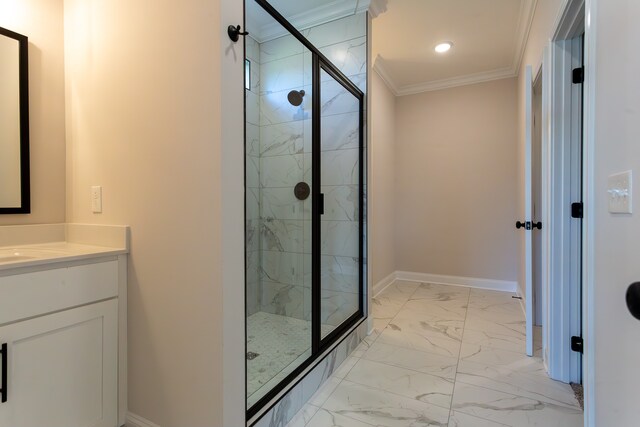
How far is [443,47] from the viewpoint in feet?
10.00

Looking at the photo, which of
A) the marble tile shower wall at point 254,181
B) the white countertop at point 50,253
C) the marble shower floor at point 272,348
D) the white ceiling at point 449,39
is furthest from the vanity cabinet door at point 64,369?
the white ceiling at point 449,39

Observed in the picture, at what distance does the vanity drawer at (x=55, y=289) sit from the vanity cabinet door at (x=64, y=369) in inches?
1.3

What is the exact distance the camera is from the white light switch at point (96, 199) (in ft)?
4.77

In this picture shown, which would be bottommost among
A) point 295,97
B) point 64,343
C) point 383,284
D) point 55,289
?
point 383,284

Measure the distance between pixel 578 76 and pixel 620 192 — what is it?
3.73ft

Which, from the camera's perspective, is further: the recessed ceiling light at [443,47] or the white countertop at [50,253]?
the recessed ceiling light at [443,47]

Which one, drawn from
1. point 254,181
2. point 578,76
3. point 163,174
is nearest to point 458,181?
point 578,76

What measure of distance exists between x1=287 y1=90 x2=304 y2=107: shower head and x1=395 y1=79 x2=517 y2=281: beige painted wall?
2174mm

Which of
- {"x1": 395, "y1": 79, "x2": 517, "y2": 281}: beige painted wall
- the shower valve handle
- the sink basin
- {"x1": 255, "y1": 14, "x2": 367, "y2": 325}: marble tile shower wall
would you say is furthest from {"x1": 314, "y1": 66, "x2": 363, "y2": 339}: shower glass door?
{"x1": 395, "y1": 79, "x2": 517, "y2": 281}: beige painted wall

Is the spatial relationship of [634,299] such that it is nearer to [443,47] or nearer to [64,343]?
[64,343]

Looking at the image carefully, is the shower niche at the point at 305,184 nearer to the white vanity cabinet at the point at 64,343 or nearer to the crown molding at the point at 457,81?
the white vanity cabinet at the point at 64,343

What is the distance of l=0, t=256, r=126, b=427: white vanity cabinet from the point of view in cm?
106

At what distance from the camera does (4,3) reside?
4.69 ft

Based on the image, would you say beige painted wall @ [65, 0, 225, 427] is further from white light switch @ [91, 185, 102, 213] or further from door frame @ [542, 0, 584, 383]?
door frame @ [542, 0, 584, 383]
